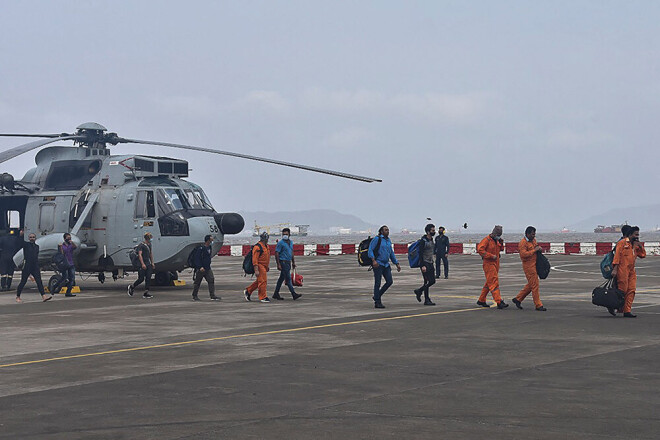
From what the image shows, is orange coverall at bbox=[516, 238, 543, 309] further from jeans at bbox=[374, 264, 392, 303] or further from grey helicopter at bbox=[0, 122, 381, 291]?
grey helicopter at bbox=[0, 122, 381, 291]

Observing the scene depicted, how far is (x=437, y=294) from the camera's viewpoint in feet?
74.6

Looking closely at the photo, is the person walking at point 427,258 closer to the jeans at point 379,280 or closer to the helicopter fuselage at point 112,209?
the jeans at point 379,280

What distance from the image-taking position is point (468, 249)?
5550 centimetres

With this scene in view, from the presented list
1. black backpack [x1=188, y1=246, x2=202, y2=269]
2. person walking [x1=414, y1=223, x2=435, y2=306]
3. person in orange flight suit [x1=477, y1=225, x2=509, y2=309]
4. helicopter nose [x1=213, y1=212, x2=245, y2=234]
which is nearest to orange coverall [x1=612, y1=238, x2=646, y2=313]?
person in orange flight suit [x1=477, y1=225, x2=509, y2=309]

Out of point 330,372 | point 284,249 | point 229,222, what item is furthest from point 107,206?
point 330,372

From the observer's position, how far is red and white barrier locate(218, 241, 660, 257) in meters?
51.6

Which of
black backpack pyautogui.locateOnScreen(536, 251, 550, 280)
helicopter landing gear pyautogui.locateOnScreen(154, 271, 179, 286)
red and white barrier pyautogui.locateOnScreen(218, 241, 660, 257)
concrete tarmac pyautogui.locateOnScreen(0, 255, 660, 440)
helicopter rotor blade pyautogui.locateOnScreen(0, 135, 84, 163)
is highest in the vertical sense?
helicopter rotor blade pyautogui.locateOnScreen(0, 135, 84, 163)

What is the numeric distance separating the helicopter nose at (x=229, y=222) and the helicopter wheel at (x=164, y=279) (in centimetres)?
306

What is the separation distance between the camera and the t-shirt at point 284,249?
21.2 m

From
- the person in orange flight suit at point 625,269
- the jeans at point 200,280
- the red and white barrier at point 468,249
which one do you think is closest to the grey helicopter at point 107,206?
the jeans at point 200,280

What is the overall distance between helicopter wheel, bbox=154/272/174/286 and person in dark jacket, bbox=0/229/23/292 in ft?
13.6

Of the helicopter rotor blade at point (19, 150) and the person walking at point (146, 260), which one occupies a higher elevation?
the helicopter rotor blade at point (19, 150)

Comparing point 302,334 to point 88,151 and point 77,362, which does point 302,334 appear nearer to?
point 77,362

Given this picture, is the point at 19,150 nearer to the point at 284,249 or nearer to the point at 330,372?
the point at 284,249
